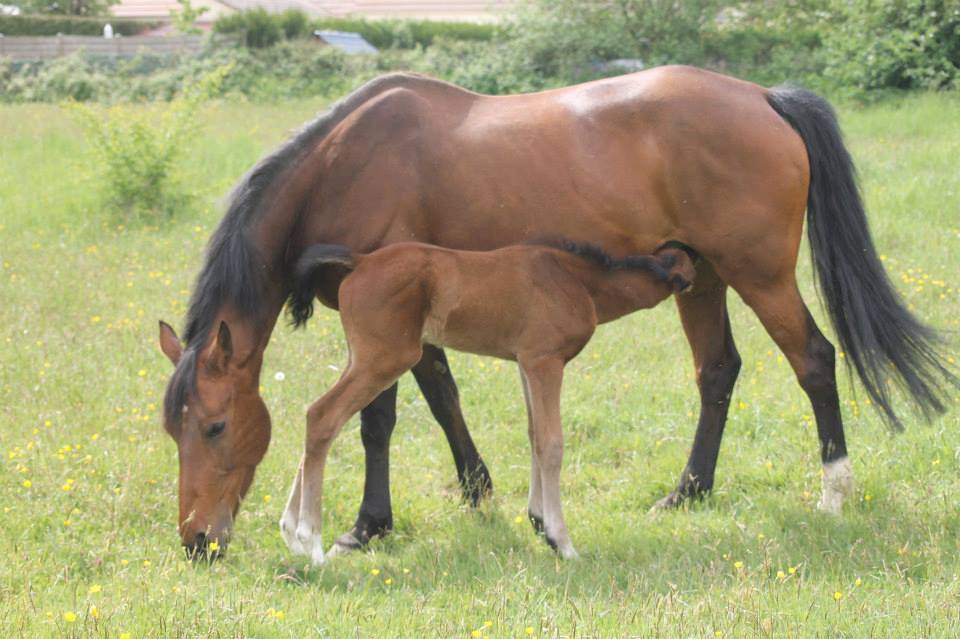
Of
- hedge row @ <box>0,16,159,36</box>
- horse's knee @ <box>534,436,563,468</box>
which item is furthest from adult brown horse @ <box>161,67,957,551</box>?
hedge row @ <box>0,16,159,36</box>

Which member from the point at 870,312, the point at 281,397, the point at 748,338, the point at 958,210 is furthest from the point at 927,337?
the point at 958,210

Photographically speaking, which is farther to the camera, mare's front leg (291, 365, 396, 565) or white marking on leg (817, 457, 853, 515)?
white marking on leg (817, 457, 853, 515)

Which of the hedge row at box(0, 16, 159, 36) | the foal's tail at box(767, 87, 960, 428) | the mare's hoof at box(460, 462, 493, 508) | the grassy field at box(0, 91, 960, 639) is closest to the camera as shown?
the grassy field at box(0, 91, 960, 639)

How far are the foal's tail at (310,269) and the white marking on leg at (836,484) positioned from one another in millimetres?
2427

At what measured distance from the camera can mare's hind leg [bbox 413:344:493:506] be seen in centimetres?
551

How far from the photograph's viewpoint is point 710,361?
5.75 m

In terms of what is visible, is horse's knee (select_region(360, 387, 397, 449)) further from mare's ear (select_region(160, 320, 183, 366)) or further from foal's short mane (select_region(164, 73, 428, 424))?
mare's ear (select_region(160, 320, 183, 366))

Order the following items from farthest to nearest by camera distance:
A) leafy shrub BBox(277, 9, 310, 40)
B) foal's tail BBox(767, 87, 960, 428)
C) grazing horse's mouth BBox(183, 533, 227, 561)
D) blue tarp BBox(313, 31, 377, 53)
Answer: blue tarp BBox(313, 31, 377, 53) → leafy shrub BBox(277, 9, 310, 40) → foal's tail BBox(767, 87, 960, 428) → grazing horse's mouth BBox(183, 533, 227, 561)

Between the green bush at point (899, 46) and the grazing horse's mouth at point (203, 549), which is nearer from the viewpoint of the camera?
the grazing horse's mouth at point (203, 549)

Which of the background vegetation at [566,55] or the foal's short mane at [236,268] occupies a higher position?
the foal's short mane at [236,268]

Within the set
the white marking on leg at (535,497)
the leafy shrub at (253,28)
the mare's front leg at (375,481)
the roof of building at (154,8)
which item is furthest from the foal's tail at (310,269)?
the roof of building at (154,8)

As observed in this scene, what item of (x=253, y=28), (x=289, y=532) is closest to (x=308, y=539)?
(x=289, y=532)

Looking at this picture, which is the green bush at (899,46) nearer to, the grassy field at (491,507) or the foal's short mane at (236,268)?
the grassy field at (491,507)

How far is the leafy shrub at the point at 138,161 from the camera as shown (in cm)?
1173
